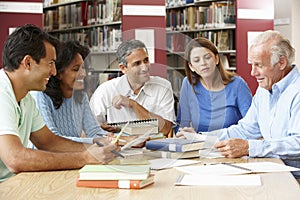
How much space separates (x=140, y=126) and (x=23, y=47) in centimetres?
71

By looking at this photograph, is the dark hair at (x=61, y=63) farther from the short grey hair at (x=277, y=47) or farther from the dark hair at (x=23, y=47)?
the short grey hair at (x=277, y=47)

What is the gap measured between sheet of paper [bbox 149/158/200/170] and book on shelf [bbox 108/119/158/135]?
0.15m

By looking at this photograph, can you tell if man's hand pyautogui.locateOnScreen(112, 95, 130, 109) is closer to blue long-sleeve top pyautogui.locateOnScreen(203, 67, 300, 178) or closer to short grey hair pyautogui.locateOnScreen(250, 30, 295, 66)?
blue long-sleeve top pyautogui.locateOnScreen(203, 67, 300, 178)

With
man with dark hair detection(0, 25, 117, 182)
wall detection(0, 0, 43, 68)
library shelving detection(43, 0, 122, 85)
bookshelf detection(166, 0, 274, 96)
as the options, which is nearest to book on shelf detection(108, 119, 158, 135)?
man with dark hair detection(0, 25, 117, 182)

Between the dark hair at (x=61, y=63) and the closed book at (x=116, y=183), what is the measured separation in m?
0.73

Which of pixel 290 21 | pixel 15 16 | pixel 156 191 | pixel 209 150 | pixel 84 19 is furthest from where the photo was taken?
pixel 290 21

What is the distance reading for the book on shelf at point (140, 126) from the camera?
2326 mm

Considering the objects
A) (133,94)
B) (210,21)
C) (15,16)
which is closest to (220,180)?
(133,94)

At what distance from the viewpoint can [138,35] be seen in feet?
7.64

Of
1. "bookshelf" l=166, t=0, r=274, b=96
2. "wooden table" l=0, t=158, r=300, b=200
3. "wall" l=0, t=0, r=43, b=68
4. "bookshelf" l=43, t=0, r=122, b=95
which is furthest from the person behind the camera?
"bookshelf" l=166, t=0, r=274, b=96

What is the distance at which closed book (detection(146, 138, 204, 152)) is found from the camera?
99.6 inches

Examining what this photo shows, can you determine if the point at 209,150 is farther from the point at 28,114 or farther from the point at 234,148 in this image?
the point at 28,114

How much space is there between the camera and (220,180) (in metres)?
2.18

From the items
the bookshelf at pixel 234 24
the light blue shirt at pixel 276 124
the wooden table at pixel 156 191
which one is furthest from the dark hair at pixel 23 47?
the bookshelf at pixel 234 24
